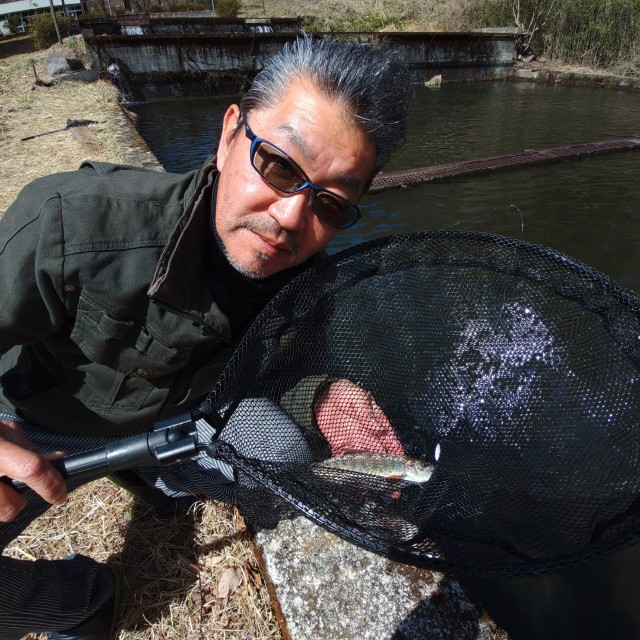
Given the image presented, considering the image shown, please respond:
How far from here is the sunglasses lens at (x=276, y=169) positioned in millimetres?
1597

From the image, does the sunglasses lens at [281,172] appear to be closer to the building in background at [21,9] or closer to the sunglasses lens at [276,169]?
the sunglasses lens at [276,169]

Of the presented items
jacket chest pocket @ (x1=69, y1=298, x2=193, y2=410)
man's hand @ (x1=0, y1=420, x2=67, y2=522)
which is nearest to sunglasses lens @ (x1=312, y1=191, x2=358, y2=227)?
jacket chest pocket @ (x1=69, y1=298, x2=193, y2=410)

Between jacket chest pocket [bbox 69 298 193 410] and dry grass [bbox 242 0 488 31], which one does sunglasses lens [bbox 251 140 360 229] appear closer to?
jacket chest pocket [bbox 69 298 193 410]

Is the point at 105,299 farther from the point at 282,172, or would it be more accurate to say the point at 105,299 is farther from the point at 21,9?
the point at 21,9

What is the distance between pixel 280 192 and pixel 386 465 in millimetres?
1125

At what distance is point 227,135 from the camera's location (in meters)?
1.86

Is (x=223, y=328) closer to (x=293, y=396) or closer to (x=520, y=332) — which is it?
(x=293, y=396)

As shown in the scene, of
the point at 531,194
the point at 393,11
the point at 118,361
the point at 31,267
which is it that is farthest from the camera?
the point at 393,11

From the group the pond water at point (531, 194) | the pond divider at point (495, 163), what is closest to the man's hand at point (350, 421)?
the pond water at point (531, 194)

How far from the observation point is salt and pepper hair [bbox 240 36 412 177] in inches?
63.7

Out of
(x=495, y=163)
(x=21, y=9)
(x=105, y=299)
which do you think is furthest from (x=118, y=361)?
(x=21, y=9)

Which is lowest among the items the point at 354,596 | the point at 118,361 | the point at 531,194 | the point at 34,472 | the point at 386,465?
the point at 531,194

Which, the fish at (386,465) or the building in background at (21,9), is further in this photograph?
the building in background at (21,9)

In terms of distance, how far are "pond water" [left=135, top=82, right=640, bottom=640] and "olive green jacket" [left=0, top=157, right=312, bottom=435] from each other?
2099mm
